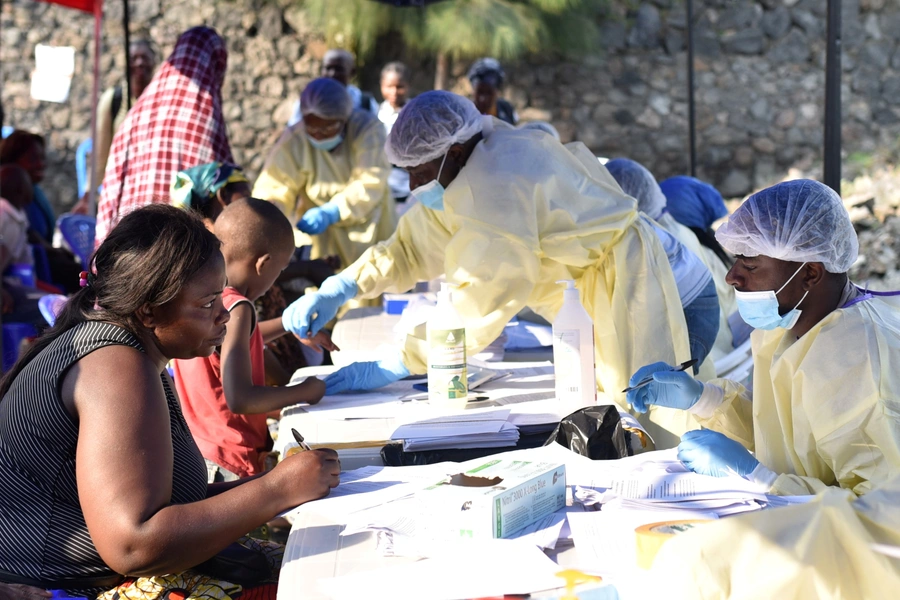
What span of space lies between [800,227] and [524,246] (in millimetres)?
835

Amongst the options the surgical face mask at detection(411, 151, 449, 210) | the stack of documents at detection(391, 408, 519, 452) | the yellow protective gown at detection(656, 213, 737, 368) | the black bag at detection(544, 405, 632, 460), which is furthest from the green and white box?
the yellow protective gown at detection(656, 213, 737, 368)

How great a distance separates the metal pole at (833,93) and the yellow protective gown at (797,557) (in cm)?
271

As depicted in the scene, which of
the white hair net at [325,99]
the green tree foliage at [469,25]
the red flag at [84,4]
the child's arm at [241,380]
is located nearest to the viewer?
the child's arm at [241,380]

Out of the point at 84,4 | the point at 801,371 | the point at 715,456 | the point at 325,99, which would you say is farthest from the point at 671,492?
the point at 84,4

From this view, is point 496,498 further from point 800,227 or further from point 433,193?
point 433,193

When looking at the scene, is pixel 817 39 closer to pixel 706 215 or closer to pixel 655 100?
pixel 655 100

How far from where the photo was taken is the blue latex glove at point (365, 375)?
2.57m

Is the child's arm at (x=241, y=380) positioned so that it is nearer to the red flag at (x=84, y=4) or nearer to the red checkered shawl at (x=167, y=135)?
the red checkered shawl at (x=167, y=135)

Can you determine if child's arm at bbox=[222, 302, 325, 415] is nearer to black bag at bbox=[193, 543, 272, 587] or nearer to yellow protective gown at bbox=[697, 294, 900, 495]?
black bag at bbox=[193, 543, 272, 587]

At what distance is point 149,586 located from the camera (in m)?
1.53

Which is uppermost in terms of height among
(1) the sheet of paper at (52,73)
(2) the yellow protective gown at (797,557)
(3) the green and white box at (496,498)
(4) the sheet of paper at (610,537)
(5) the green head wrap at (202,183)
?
(1) the sheet of paper at (52,73)

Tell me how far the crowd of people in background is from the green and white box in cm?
31

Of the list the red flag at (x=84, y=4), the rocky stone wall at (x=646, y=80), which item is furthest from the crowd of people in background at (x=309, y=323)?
the rocky stone wall at (x=646, y=80)

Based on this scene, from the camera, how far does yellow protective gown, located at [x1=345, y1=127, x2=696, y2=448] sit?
2.49m
